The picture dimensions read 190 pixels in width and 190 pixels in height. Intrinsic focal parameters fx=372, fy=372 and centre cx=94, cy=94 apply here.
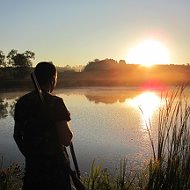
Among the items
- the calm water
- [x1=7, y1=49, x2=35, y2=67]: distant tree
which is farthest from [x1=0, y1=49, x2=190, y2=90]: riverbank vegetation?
the calm water

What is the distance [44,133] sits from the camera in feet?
8.96

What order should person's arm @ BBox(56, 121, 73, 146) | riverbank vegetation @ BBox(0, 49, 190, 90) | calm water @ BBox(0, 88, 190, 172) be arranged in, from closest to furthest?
1. person's arm @ BBox(56, 121, 73, 146)
2. calm water @ BBox(0, 88, 190, 172)
3. riverbank vegetation @ BBox(0, 49, 190, 90)

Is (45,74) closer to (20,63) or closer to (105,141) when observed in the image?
(105,141)

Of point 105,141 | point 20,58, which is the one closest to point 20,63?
point 20,58

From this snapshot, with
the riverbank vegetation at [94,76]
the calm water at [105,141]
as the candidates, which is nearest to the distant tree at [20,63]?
the riverbank vegetation at [94,76]

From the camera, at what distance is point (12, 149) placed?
1300cm

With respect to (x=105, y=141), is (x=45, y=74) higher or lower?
higher

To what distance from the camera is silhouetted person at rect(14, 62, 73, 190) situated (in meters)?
2.71

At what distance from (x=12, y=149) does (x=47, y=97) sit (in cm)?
1076

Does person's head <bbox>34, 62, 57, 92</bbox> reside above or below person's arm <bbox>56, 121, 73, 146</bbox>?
above

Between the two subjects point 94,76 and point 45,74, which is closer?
point 45,74

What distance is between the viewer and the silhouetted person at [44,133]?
2705mm

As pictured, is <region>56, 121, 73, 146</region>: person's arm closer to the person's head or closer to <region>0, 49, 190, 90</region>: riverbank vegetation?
the person's head

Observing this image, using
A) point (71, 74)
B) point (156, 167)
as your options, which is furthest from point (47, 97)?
point (71, 74)
